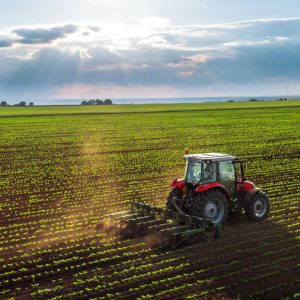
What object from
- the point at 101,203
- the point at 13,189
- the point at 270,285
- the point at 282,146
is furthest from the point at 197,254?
the point at 282,146

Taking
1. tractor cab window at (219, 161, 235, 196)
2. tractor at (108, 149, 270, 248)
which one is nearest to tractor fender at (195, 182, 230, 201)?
tractor at (108, 149, 270, 248)

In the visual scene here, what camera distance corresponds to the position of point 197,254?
11.9 meters

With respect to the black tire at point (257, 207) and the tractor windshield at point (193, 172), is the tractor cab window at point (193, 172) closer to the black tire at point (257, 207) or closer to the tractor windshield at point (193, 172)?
the tractor windshield at point (193, 172)

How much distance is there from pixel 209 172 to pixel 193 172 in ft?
Answer: 1.53

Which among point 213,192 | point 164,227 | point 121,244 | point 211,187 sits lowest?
point 121,244

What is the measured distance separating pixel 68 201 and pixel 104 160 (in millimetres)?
10695

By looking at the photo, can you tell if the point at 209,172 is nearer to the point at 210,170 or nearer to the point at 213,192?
the point at 210,170

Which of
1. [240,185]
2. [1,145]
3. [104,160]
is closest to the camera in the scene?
[240,185]

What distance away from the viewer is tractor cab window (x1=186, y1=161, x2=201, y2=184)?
1338 cm

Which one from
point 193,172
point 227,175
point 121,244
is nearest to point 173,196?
point 193,172

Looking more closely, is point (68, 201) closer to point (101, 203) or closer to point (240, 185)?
point (101, 203)

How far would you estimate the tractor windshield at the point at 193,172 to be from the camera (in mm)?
13380

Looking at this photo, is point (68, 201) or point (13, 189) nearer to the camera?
point (68, 201)

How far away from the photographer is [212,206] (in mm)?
13117
